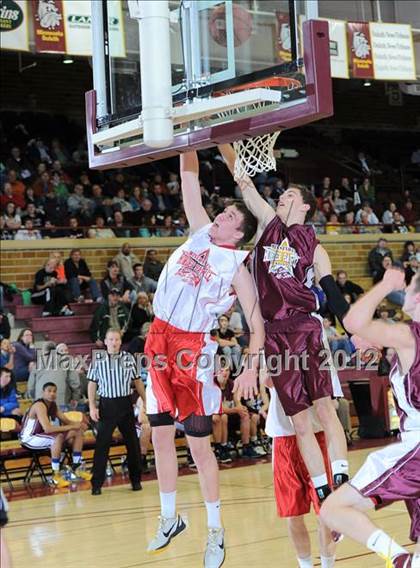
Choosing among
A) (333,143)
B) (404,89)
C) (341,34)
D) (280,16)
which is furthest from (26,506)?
(333,143)

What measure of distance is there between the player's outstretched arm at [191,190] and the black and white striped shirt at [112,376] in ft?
17.3

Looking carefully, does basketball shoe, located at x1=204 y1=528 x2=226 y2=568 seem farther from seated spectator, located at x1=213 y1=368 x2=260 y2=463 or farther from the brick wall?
the brick wall

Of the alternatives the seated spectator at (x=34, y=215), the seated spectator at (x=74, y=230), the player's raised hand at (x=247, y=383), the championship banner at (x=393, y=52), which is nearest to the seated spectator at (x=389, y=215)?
the championship banner at (x=393, y=52)

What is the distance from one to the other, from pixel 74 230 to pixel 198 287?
11841 millimetres

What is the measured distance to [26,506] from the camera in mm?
10914

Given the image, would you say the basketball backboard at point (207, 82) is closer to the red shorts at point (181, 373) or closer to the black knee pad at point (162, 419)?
the red shorts at point (181, 373)

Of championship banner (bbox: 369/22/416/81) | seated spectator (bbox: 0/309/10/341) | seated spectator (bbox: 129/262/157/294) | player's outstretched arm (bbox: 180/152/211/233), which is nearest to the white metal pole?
player's outstretched arm (bbox: 180/152/211/233)

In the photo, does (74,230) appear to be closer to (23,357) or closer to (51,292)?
(51,292)

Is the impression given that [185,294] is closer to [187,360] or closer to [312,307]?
[187,360]

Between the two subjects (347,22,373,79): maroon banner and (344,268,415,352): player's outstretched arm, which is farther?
(347,22,373,79): maroon banner

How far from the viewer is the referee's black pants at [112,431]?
11.6 meters

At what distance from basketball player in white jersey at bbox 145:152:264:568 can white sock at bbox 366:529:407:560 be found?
1.49 m

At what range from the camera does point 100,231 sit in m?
17.9

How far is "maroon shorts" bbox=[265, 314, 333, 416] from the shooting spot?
6.27 m
